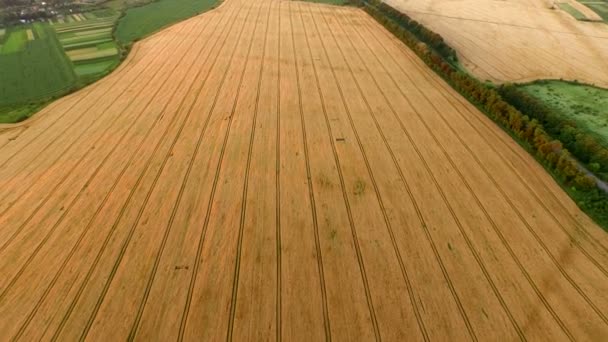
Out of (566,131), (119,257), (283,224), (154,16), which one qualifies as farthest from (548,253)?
(154,16)

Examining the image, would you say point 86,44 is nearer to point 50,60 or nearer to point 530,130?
point 50,60

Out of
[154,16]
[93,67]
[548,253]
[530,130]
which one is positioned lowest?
[548,253]

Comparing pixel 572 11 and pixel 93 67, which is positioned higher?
pixel 572 11

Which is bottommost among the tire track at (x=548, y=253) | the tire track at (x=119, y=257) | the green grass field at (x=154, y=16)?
the tire track at (x=548, y=253)

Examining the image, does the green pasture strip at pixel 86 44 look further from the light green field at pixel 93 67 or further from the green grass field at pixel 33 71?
the light green field at pixel 93 67

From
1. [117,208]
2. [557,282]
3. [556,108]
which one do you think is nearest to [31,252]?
[117,208]

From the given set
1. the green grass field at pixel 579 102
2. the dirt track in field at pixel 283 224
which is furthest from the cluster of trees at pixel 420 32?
the dirt track in field at pixel 283 224
